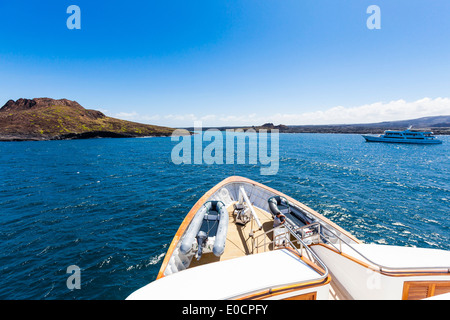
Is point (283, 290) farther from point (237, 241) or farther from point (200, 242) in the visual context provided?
point (237, 241)

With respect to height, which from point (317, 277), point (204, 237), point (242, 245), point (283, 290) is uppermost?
point (317, 277)

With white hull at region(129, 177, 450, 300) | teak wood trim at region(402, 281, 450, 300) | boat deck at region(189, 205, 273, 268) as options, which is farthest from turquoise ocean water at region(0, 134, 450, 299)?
teak wood trim at region(402, 281, 450, 300)

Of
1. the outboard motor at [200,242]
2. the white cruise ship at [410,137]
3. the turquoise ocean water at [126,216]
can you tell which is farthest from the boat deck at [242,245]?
the white cruise ship at [410,137]

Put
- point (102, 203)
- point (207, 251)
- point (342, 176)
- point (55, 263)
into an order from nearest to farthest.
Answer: point (207, 251) → point (55, 263) → point (102, 203) → point (342, 176)

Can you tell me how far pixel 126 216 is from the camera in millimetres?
16406

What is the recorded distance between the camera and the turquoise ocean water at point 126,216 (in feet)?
32.6

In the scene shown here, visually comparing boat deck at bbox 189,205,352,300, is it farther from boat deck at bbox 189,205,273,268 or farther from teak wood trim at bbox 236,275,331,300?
teak wood trim at bbox 236,275,331,300

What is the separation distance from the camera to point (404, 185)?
26.3 meters

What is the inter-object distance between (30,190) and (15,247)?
52.9 ft

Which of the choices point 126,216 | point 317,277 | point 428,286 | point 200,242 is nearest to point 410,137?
point 428,286

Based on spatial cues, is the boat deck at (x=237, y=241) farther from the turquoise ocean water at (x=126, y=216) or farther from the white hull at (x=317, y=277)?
the turquoise ocean water at (x=126, y=216)

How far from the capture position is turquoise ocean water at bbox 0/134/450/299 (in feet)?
32.6
